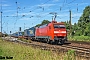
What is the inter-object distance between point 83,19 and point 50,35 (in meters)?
50.6

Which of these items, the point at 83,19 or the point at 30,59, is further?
the point at 83,19

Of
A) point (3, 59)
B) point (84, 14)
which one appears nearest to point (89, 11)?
point (84, 14)

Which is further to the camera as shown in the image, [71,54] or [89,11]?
[89,11]

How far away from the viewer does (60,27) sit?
33625 millimetres

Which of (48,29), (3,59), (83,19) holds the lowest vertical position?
(3,59)

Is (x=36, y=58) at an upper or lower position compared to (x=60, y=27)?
lower

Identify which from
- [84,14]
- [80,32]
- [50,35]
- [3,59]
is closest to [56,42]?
[50,35]

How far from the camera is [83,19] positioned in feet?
271

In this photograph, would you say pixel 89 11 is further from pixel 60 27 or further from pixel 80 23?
pixel 60 27

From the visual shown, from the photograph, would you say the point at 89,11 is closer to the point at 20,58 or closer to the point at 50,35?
the point at 50,35

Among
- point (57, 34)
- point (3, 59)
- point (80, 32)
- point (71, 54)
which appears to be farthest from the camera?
point (80, 32)

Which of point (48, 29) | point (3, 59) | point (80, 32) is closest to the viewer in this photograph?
point (3, 59)

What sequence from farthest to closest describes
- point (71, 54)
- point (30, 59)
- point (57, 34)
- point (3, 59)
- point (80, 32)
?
point (80, 32), point (57, 34), point (3, 59), point (30, 59), point (71, 54)

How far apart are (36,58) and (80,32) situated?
224 feet
